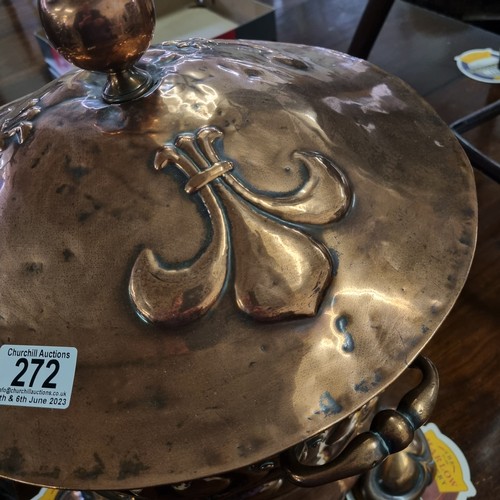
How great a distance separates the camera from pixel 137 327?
0.51 metres

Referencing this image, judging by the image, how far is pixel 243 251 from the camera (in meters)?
0.53

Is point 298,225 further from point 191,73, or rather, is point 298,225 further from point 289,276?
point 191,73

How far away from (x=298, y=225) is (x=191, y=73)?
0.70 ft

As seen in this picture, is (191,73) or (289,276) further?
(191,73)

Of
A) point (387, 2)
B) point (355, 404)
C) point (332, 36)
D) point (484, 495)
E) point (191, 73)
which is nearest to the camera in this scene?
point (355, 404)

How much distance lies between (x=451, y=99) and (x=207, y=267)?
1.26 m

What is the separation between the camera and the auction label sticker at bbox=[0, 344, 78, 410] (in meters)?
0.50

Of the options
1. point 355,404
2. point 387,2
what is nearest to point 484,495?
point 355,404

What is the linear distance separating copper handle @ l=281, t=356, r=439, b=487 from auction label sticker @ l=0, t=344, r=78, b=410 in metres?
0.21

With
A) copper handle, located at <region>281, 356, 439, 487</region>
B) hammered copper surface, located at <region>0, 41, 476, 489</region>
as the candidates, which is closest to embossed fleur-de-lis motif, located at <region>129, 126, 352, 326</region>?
hammered copper surface, located at <region>0, 41, 476, 489</region>

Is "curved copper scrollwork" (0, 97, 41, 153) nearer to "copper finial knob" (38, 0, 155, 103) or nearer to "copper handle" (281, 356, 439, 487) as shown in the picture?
"copper finial knob" (38, 0, 155, 103)

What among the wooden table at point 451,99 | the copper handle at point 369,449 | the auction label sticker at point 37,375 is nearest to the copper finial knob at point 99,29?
the auction label sticker at point 37,375

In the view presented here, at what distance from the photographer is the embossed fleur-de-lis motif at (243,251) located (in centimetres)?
51

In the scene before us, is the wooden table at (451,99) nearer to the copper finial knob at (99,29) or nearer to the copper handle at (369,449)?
the copper handle at (369,449)
